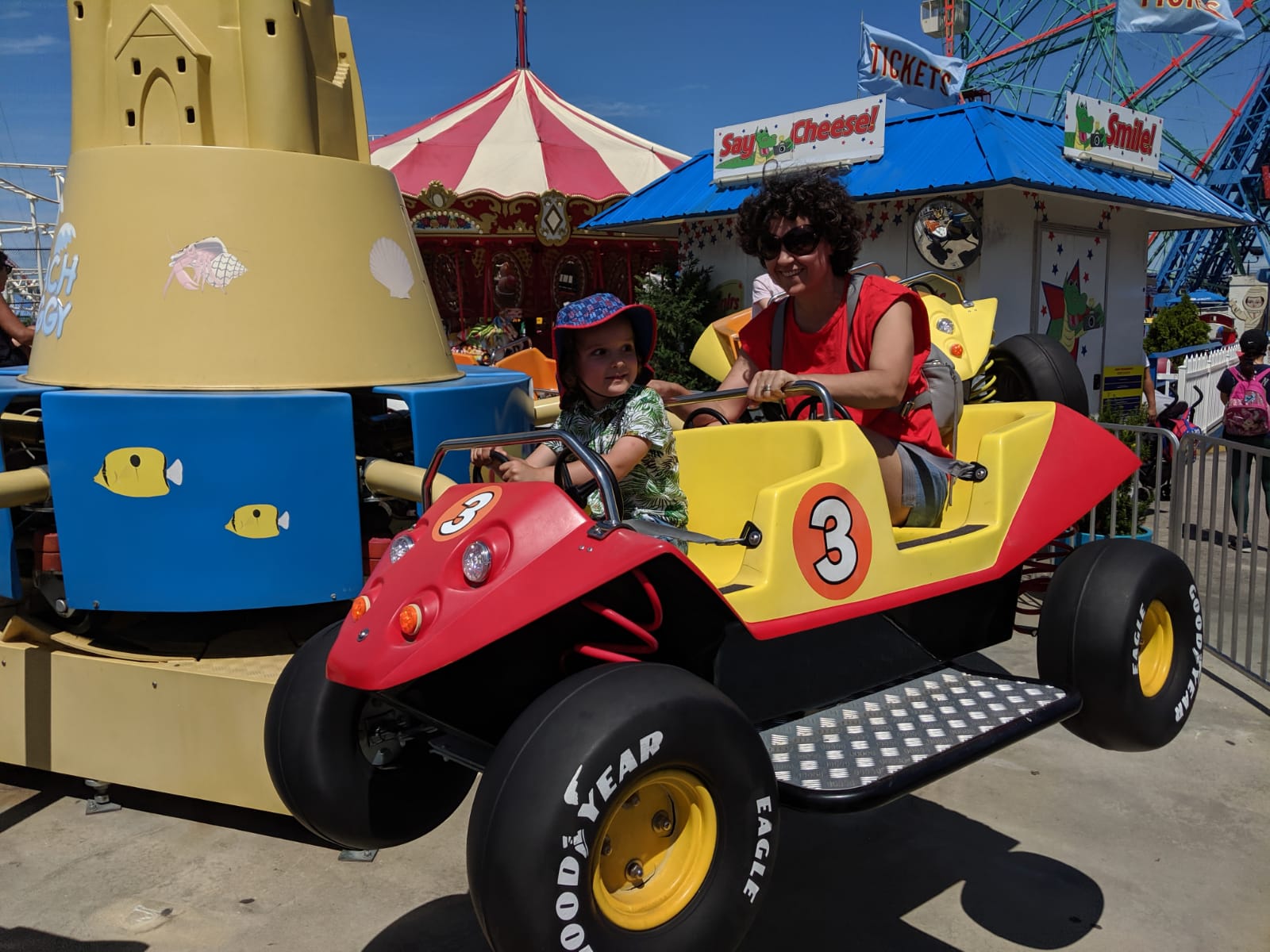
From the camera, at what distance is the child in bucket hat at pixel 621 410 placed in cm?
234

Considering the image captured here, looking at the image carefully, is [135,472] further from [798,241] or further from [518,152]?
[518,152]

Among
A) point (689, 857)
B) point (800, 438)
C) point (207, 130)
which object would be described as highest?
point (207, 130)

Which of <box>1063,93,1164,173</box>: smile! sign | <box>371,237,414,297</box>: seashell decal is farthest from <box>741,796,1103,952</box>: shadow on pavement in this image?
<box>1063,93,1164,173</box>: smile! sign

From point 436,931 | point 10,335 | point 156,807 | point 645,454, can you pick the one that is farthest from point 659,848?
point 10,335

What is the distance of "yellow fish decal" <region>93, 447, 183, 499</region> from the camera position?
326cm

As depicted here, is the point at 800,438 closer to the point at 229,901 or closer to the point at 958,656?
the point at 958,656

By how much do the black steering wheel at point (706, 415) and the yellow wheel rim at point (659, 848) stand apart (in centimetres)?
138

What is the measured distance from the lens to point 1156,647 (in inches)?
109

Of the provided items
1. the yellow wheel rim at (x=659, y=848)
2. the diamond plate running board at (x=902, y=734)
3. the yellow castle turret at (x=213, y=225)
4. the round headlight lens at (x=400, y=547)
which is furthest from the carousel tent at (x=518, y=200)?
the yellow wheel rim at (x=659, y=848)

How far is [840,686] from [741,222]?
48.0 inches

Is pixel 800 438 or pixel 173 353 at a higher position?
pixel 173 353

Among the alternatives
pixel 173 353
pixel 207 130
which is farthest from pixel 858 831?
pixel 207 130

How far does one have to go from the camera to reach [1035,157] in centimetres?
842

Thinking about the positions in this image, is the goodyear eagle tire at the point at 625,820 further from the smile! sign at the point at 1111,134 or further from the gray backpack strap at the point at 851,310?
the smile! sign at the point at 1111,134
